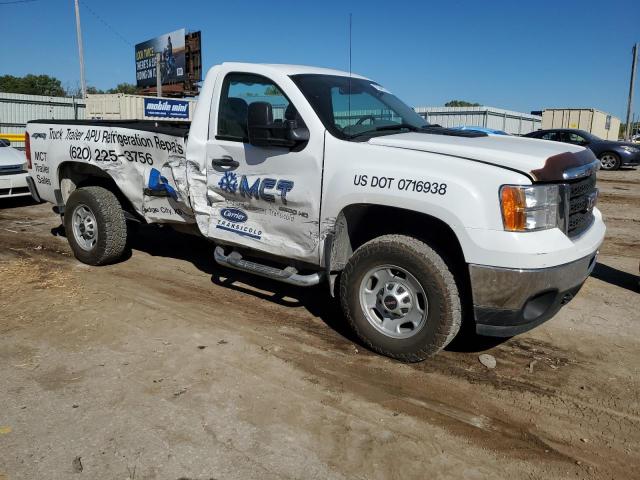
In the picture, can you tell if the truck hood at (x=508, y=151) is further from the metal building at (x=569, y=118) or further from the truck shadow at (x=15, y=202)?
the metal building at (x=569, y=118)

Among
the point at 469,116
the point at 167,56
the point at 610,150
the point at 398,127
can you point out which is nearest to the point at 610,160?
the point at 610,150

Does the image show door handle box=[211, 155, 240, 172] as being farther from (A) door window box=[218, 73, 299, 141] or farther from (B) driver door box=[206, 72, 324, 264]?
(A) door window box=[218, 73, 299, 141]

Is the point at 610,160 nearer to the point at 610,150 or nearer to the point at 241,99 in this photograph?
the point at 610,150

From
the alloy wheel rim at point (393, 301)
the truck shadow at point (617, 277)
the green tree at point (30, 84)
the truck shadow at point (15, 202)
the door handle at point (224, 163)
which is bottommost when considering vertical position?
the truck shadow at point (617, 277)

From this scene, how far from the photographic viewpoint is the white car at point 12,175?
9.47m

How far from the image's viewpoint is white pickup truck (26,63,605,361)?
11.1ft

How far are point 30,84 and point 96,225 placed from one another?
64.6 meters

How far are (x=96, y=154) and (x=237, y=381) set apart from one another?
3.36m

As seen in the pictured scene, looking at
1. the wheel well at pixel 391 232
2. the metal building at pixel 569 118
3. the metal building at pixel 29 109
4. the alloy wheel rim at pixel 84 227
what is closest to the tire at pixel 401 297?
the wheel well at pixel 391 232

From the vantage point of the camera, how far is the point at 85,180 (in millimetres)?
6281

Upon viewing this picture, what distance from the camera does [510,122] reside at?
117ft

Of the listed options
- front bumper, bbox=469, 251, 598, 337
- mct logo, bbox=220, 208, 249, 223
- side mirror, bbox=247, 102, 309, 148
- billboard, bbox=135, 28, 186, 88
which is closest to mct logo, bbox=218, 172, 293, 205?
mct logo, bbox=220, 208, 249, 223

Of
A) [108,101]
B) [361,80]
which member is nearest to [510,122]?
[108,101]

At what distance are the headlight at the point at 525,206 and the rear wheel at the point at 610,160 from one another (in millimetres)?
17705
